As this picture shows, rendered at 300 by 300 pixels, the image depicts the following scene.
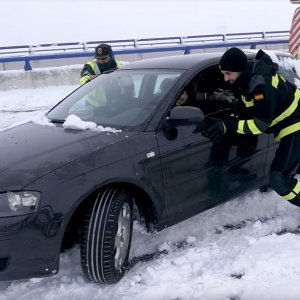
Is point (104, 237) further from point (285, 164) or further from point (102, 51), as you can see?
point (102, 51)

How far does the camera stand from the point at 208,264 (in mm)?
3393

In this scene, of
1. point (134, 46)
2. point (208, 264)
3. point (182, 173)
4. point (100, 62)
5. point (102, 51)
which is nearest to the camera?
point (208, 264)

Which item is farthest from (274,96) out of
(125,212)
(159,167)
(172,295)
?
(172,295)

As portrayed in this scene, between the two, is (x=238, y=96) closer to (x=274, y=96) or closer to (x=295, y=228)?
(x=274, y=96)

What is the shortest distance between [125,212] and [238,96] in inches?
64.5

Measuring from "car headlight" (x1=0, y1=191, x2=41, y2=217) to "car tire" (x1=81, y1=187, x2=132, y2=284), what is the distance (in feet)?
1.38

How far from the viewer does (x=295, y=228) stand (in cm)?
403

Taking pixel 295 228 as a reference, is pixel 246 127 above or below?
above

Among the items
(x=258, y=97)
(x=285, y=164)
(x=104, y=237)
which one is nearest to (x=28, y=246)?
(x=104, y=237)

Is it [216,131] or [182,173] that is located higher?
[216,131]

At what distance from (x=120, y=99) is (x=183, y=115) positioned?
27.9 inches

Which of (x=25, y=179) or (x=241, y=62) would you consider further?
A: (x=241, y=62)

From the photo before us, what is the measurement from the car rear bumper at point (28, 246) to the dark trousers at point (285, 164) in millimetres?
2052

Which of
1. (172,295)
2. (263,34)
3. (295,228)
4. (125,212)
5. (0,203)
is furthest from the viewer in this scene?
(263,34)
